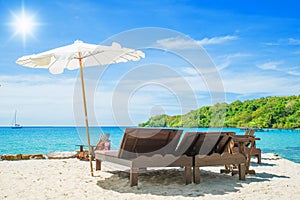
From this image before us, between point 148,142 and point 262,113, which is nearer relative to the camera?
point 148,142

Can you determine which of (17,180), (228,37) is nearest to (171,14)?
(228,37)

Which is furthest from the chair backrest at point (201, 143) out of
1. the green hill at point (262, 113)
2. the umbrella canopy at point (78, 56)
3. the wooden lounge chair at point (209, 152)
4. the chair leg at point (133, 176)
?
the green hill at point (262, 113)

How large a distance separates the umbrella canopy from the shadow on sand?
99.0 inches

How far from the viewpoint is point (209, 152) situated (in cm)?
673

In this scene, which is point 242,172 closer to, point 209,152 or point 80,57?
point 209,152

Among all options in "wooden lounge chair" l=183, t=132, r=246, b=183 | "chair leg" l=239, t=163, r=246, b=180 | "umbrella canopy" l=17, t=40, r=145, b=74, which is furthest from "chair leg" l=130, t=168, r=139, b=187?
"umbrella canopy" l=17, t=40, r=145, b=74

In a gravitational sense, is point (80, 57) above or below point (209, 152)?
above

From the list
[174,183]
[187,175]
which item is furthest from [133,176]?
[187,175]

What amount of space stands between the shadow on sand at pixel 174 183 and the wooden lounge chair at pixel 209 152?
33 cm

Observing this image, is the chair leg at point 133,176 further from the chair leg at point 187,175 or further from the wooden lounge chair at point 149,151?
the chair leg at point 187,175

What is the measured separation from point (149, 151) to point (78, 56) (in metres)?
2.70

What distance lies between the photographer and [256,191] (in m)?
5.63

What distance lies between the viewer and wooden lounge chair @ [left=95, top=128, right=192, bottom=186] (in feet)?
19.3

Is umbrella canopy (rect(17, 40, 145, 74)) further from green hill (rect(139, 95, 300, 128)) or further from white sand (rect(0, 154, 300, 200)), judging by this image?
green hill (rect(139, 95, 300, 128))
